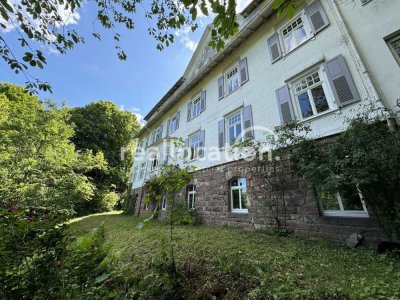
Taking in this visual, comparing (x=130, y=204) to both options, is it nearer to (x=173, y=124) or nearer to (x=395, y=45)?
(x=173, y=124)

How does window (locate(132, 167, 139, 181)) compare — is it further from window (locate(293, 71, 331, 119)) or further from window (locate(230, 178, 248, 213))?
window (locate(293, 71, 331, 119))

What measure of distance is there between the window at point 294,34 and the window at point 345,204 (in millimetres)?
5541

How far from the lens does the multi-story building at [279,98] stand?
5316 mm

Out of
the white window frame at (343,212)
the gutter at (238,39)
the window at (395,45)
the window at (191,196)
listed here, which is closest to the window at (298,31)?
the gutter at (238,39)

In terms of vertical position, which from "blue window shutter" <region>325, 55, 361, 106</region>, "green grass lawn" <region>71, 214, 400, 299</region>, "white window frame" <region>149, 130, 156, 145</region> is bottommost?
"green grass lawn" <region>71, 214, 400, 299</region>

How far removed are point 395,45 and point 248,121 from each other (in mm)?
4706

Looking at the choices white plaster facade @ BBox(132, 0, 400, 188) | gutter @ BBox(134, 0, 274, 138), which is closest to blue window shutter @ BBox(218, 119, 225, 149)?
white plaster facade @ BBox(132, 0, 400, 188)

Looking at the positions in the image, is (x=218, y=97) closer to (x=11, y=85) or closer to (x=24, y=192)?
(x=24, y=192)

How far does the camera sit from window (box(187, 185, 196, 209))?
1062cm

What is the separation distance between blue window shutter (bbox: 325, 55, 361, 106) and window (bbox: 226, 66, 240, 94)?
14.5 feet

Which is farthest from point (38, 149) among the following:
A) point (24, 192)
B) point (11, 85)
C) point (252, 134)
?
point (11, 85)

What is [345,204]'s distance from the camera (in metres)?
5.14

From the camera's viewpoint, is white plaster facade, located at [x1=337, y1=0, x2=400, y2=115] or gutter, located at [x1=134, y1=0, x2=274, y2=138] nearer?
white plaster facade, located at [x1=337, y1=0, x2=400, y2=115]

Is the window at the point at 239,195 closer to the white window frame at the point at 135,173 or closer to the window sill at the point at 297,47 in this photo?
the window sill at the point at 297,47
